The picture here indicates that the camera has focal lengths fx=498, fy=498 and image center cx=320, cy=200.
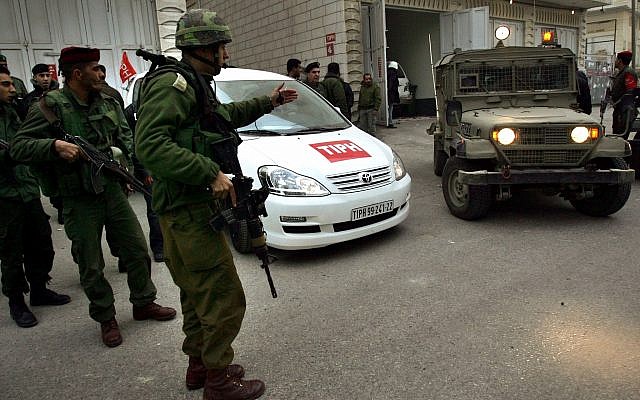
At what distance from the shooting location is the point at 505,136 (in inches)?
193

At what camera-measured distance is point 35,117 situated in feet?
10.0

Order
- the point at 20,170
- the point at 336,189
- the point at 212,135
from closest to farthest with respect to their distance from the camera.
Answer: the point at 212,135
the point at 20,170
the point at 336,189

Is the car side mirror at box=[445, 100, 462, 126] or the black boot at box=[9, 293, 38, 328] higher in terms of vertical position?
the car side mirror at box=[445, 100, 462, 126]

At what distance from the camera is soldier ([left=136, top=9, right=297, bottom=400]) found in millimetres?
2127

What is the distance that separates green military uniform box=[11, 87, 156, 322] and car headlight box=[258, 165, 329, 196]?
1262 mm

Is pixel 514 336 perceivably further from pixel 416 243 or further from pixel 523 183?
pixel 523 183

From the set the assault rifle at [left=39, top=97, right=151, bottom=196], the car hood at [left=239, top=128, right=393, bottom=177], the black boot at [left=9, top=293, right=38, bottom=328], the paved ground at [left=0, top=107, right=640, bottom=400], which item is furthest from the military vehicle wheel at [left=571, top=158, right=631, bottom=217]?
the black boot at [left=9, top=293, right=38, bottom=328]

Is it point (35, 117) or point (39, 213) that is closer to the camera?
point (35, 117)

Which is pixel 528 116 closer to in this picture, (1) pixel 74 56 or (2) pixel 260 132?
(2) pixel 260 132

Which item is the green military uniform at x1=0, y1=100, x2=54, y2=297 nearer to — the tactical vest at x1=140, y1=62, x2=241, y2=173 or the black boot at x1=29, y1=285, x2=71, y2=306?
the black boot at x1=29, y1=285, x2=71, y2=306

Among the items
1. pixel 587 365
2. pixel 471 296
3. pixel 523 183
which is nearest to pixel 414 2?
pixel 523 183

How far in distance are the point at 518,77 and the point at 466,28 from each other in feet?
27.7

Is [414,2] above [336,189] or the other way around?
above

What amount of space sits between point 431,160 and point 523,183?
14.6ft
